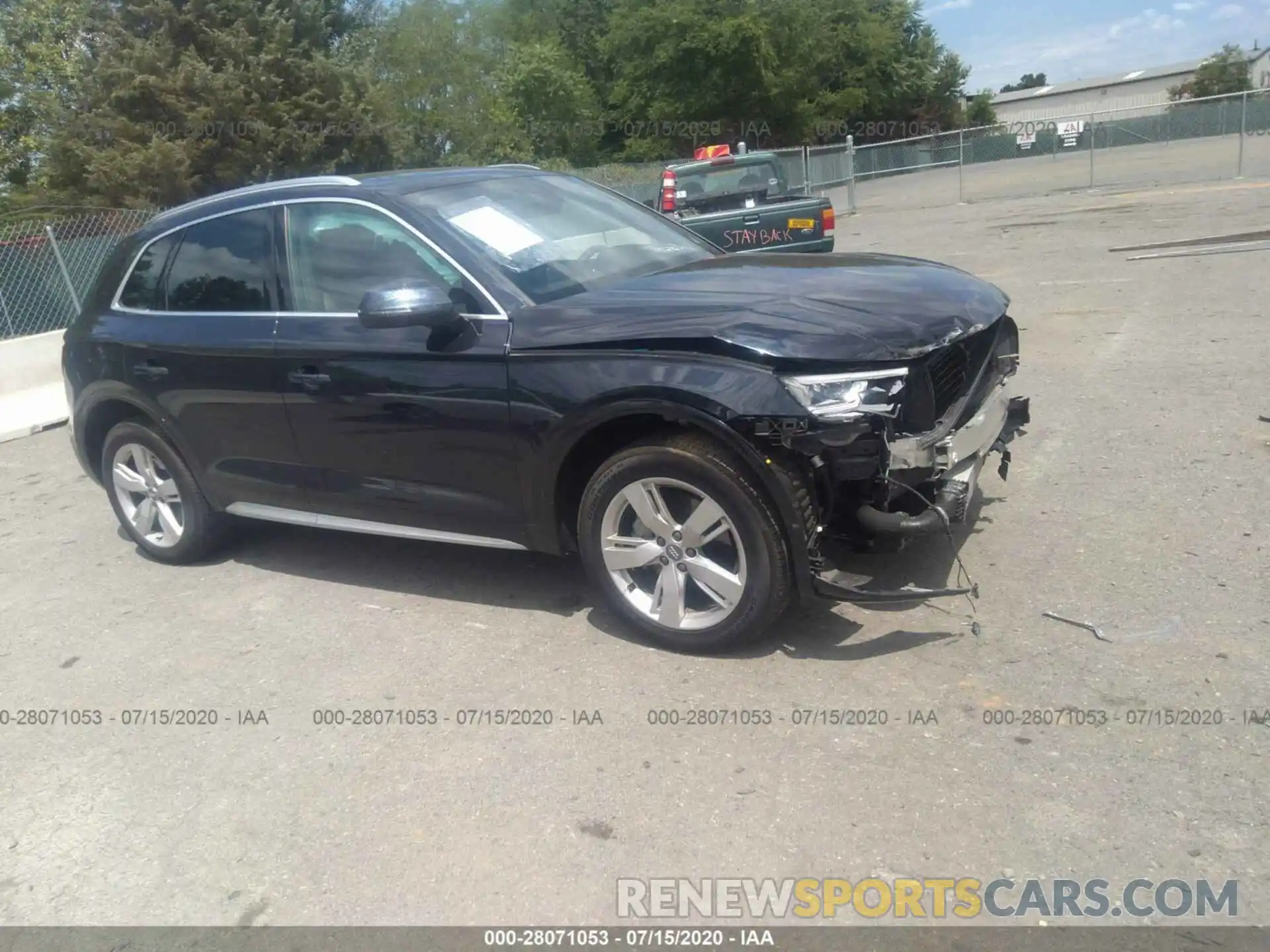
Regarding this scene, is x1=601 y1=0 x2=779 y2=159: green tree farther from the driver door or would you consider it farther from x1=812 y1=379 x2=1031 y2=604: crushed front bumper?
x1=812 y1=379 x2=1031 y2=604: crushed front bumper

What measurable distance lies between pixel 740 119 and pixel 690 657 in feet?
165

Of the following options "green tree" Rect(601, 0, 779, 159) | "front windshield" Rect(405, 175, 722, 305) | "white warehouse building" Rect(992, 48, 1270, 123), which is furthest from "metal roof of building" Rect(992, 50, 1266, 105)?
"front windshield" Rect(405, 175, 722, 305)

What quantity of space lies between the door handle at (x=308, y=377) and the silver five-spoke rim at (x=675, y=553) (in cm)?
143

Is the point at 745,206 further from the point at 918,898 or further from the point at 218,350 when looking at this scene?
the point at 918,898

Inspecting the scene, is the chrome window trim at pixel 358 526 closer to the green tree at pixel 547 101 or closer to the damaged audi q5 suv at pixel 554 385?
the damaged audi q5 suv at pixel 554 385

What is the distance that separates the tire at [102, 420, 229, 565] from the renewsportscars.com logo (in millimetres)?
3480

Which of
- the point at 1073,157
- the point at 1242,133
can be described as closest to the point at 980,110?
the point at 1073,157

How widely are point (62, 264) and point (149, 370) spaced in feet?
29.2

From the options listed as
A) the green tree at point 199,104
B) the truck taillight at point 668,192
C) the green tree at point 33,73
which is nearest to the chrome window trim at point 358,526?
the truck taillight at point 668,192

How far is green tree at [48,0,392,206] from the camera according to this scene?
28953mm

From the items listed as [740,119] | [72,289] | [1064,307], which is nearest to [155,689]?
[1064,307]

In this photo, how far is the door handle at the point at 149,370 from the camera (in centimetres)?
537

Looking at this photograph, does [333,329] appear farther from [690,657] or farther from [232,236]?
[690,657]

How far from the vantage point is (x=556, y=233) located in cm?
486
